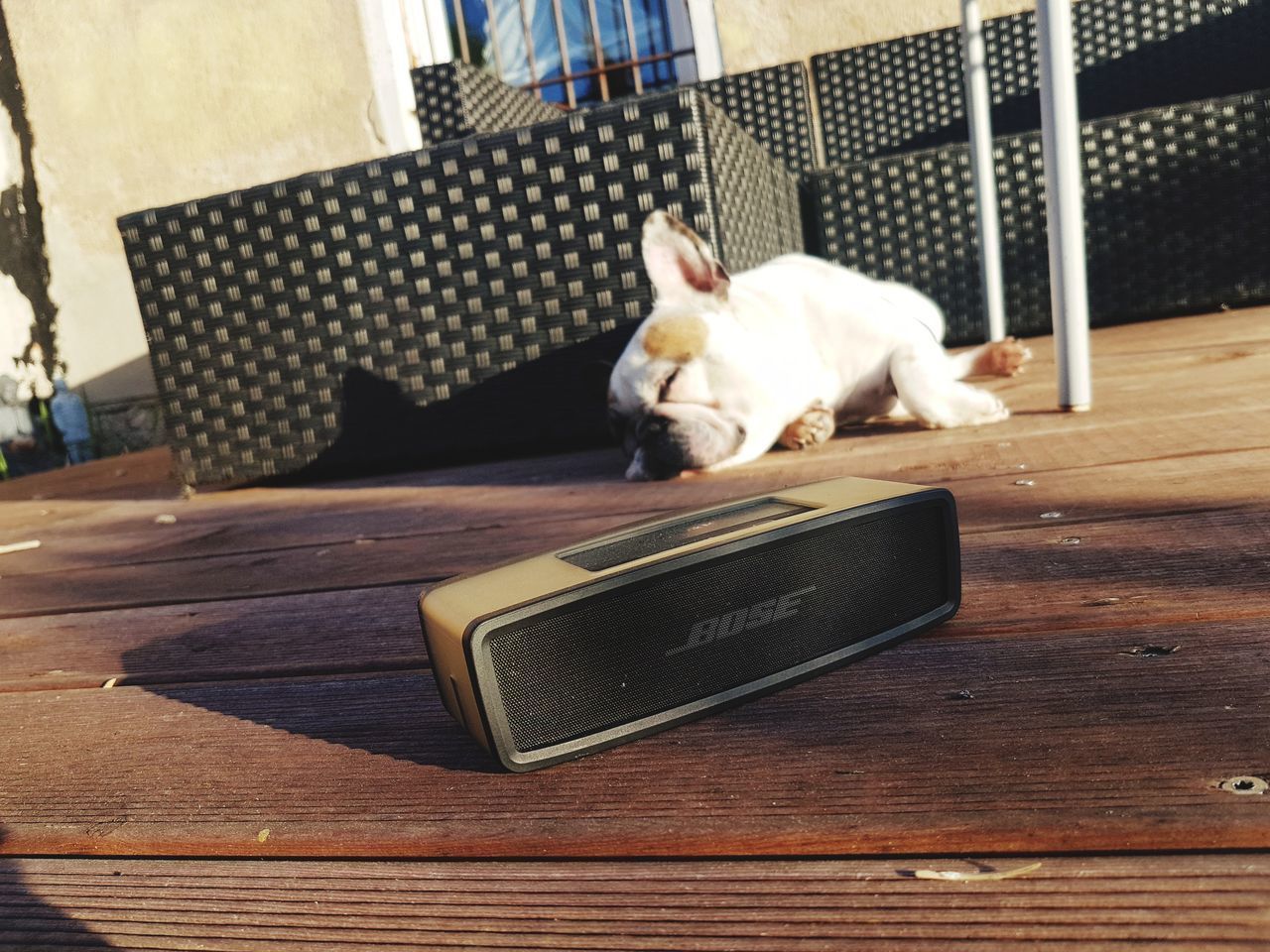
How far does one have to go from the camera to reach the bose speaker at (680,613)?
1.93ft

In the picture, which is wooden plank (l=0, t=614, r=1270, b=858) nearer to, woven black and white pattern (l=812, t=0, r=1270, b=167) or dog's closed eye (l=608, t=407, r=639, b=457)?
dog's closed eye (l=608, t=407, r=639, b=457)

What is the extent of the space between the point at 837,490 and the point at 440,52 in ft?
13.2

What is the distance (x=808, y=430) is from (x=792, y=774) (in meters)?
1.27

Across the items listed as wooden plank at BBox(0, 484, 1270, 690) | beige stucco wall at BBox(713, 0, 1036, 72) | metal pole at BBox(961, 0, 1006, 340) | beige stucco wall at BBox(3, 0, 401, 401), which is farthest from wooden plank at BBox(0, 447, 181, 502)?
beige stucco wall at BBox(713, 0, 1036, 72)

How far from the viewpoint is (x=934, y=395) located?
5.76ft

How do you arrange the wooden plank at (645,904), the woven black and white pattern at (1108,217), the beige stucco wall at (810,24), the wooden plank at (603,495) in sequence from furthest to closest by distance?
the beige stucco wall at (810,24)
the woven black and white pattern at (1108,217)
the wooden plank at (603,495)
the wooden plank at (645,904)

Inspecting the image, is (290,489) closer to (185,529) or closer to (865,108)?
(185,529)

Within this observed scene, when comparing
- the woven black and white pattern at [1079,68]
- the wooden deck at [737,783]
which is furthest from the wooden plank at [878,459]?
the woven black and white pattern at [1079,68]

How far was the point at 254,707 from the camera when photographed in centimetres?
79

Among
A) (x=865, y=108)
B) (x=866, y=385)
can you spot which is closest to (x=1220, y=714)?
(x=866, y=385)

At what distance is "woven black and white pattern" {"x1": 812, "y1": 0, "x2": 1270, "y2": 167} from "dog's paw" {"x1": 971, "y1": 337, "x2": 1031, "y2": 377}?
2058mm

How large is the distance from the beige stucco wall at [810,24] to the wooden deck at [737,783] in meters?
3.65

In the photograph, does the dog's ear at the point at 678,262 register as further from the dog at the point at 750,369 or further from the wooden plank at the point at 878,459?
the wooden plank at the point at 878,459

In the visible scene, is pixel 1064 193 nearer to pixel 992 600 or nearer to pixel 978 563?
pixel 978 563
